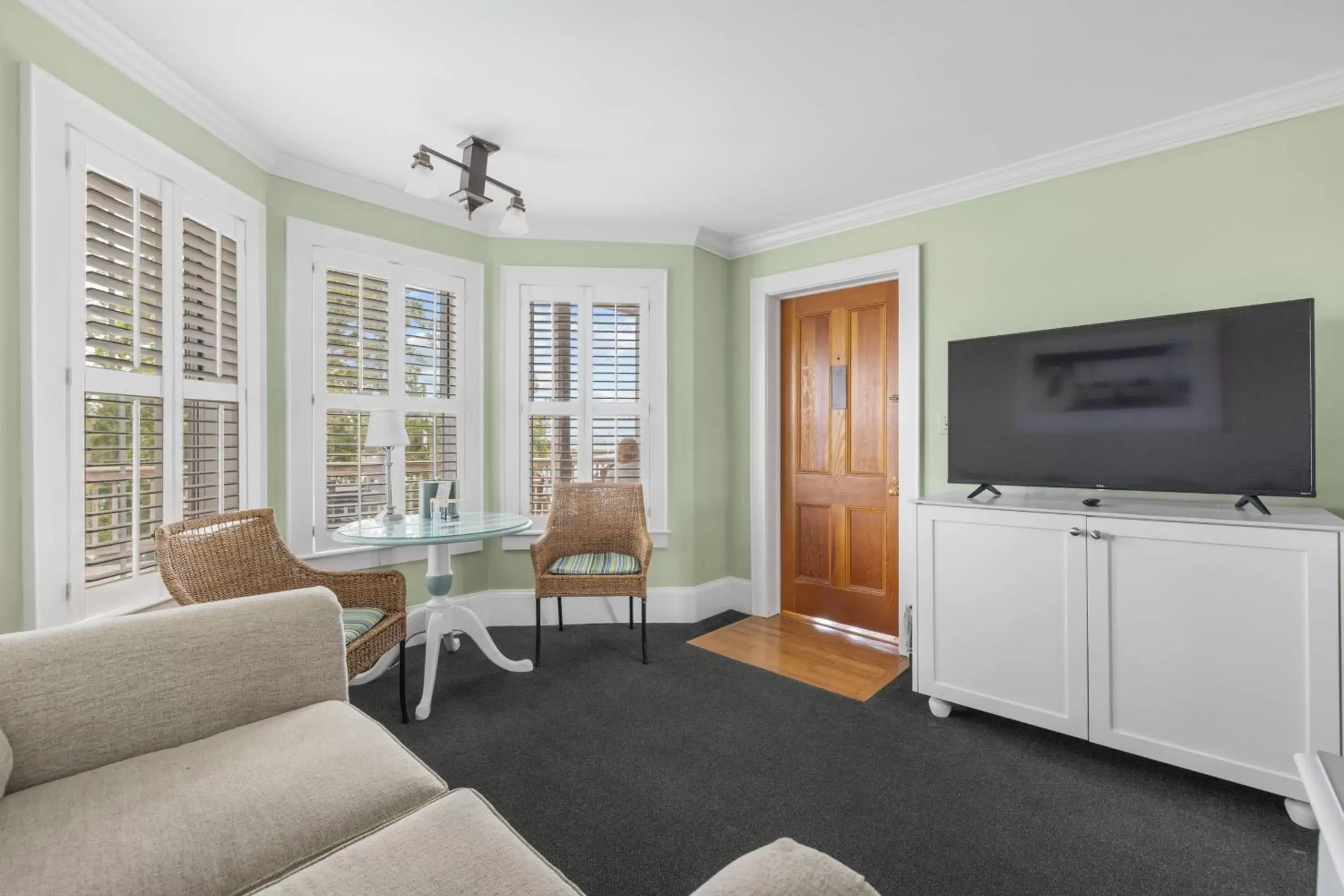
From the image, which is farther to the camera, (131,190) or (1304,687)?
(131,190)

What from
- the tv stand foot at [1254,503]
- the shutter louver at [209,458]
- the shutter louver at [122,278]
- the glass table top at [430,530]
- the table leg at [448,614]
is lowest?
the table leg at [448,614]

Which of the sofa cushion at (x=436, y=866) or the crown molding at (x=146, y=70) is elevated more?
the crown molding at (x=146, y=70)

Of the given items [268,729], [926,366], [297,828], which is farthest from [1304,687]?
[268,729]

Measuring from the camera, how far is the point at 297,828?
3.45 feet

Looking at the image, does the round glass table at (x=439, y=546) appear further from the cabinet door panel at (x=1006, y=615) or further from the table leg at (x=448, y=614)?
the cabinet door panel at (x=1006, y=615)

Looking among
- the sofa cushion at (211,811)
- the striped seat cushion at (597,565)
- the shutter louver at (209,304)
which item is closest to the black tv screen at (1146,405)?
the striped seat cushion at (597,565)

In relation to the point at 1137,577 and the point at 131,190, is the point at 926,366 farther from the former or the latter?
the point at 131,190

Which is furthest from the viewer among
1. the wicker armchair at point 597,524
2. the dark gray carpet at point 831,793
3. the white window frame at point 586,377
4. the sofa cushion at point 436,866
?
the white window frame at point 586,377

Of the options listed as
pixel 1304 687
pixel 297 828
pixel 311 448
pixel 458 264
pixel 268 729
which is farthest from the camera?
pixel 458 264

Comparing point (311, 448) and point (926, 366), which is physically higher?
point (926, 366)

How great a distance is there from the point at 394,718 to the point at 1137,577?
9.44ft

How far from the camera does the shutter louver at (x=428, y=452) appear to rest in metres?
3.23

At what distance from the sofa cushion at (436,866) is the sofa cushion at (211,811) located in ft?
0.40

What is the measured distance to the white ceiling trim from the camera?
1951 mm
